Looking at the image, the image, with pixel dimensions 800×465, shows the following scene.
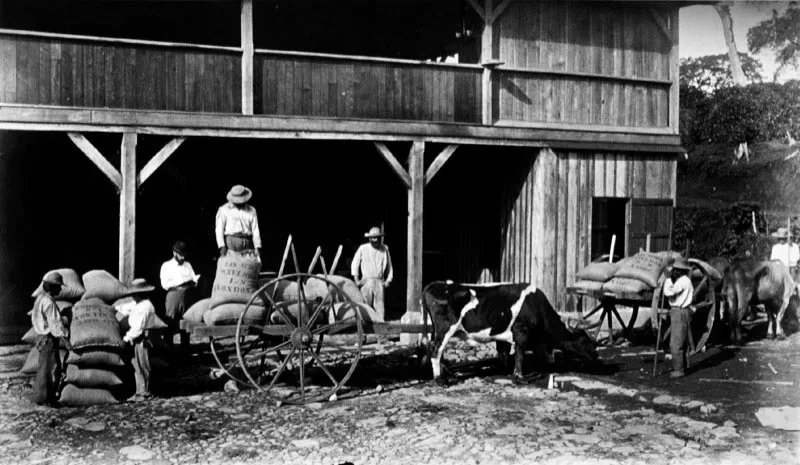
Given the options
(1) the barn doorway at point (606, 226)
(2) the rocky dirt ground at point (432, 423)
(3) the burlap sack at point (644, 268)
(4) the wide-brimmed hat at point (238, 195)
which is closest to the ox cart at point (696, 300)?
(3) the burlap sack at point (644, 268)

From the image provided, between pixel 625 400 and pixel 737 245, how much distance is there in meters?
17.4

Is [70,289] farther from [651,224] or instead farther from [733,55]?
[733,55]

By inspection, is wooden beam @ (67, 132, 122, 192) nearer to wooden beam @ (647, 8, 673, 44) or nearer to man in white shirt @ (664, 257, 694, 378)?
man in white shirt @ (664, 257, 694, 378)

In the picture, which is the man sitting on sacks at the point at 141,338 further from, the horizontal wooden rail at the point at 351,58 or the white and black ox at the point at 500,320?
the horizontal wooden rail at the point at 351,58

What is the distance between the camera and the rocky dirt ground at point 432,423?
7742 millimetres

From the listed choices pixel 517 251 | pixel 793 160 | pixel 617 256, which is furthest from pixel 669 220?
pixel 793 160

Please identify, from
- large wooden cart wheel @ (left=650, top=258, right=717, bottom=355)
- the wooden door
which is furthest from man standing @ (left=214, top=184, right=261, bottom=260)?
the wooden door

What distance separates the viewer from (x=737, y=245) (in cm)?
2575

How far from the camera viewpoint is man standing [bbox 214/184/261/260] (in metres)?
11.2

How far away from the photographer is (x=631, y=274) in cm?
1316

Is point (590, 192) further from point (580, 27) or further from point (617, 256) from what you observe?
point (580, 27)

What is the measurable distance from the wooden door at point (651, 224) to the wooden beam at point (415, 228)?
180 inches

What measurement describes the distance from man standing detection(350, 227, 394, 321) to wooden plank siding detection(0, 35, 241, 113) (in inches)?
126

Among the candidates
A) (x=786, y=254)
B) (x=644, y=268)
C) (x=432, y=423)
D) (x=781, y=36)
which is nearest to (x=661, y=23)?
(x=786, y=254)
